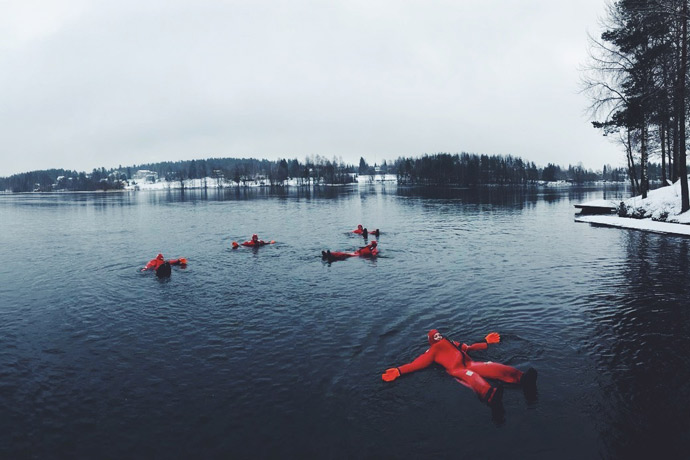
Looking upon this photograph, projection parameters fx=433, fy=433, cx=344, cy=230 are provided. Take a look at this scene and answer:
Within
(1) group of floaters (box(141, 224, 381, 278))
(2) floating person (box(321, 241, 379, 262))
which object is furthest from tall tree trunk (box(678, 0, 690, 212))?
(1) group of floaters (box(141, 224, 381, 278))

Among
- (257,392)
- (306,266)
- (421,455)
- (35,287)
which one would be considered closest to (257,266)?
(306,266)

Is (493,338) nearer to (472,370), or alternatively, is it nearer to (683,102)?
(472,370)

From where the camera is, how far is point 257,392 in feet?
39.1

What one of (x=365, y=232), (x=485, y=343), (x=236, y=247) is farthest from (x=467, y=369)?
(x=365, y=232)

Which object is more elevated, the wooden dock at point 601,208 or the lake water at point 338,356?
the wooden dock at point 601,208

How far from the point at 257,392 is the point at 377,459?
417 centimetres

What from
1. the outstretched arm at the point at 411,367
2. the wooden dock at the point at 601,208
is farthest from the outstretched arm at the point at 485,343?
the wooden dock at the point at 601,208

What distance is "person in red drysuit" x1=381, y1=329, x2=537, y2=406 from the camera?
11180 mm

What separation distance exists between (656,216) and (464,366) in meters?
38.1

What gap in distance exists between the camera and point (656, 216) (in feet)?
132

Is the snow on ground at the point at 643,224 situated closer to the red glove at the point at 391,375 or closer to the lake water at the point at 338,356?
the lake water at the point at 338,356

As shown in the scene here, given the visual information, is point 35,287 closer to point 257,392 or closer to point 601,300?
point 257,392

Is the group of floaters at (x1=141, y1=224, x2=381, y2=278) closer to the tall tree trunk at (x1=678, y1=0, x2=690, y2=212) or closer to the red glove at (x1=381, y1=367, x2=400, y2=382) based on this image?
the red glove at (x1=381, y1=367, x2=400, y2=382)

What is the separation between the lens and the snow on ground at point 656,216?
3622 centimetres
